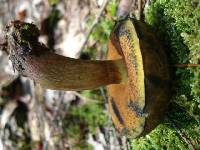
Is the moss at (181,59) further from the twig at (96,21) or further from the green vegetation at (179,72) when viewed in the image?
the twig at (96,21)

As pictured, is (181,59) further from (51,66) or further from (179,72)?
(51,66)

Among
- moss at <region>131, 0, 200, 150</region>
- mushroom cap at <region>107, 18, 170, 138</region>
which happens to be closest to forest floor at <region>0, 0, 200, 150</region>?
moss at <region>131, 0, 200, 150</region>

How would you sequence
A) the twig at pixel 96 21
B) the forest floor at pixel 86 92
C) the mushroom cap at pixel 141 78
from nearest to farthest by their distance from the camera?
the mushroom cap at pixel 141 78
the forest floor at pixel 86 92
the twig at pixel 96 21

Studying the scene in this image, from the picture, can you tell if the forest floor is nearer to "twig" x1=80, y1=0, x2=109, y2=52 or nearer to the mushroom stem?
"twig" x1=80, y1=0, x2=109, y2=52

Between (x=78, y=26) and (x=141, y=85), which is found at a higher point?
(x=78, y=26)

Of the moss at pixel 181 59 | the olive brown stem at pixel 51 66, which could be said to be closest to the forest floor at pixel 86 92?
the moss at pixel 181 59

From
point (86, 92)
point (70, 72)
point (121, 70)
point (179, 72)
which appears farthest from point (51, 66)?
point (86, 92)

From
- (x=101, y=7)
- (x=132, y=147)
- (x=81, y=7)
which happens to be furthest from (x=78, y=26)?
(x=132, y=147)

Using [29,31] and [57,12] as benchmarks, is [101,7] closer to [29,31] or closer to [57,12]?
[57,12]
